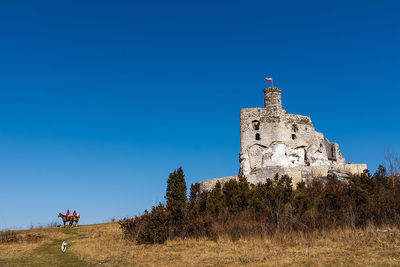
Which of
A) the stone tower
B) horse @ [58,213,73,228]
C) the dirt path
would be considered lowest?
the dirt path

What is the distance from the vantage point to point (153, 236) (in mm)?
14258

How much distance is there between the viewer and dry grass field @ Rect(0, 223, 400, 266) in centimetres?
882

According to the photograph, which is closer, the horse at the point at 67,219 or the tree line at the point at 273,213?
the tree line at the point at 273,213

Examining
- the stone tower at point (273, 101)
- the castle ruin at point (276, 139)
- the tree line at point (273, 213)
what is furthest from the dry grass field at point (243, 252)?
the stone tower at point (273, 101)

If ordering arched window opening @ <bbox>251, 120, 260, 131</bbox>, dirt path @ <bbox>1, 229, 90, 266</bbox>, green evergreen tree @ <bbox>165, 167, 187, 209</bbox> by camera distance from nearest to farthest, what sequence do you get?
dirt path @ <bbox>1, 229, 90, 266</bbox> → green evergreen tree @ <bbox>165, 167, 187, 209</bbox> → arched window opening @ <bbox>251, 120, 260, 131</bbox>

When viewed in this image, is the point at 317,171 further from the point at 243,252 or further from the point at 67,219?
the point at 243,252

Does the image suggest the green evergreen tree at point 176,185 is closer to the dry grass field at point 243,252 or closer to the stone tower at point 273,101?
the dry grass field at point 243,252

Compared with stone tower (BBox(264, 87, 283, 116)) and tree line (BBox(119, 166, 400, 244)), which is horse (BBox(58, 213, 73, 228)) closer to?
tree line (BBox(119, 166, 400, 244))

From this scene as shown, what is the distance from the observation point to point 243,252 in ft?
34.6

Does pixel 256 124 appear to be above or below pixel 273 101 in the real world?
below

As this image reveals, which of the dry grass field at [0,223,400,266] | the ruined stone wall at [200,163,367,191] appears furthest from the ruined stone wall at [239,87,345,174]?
the dry grass field at [0,223,400,266]

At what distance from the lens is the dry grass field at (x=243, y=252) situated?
8820mm

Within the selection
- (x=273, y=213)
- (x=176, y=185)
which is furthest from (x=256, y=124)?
(x=273, y=213)

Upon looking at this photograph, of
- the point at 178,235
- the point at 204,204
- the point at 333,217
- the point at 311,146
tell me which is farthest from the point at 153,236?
the point at 311,146
